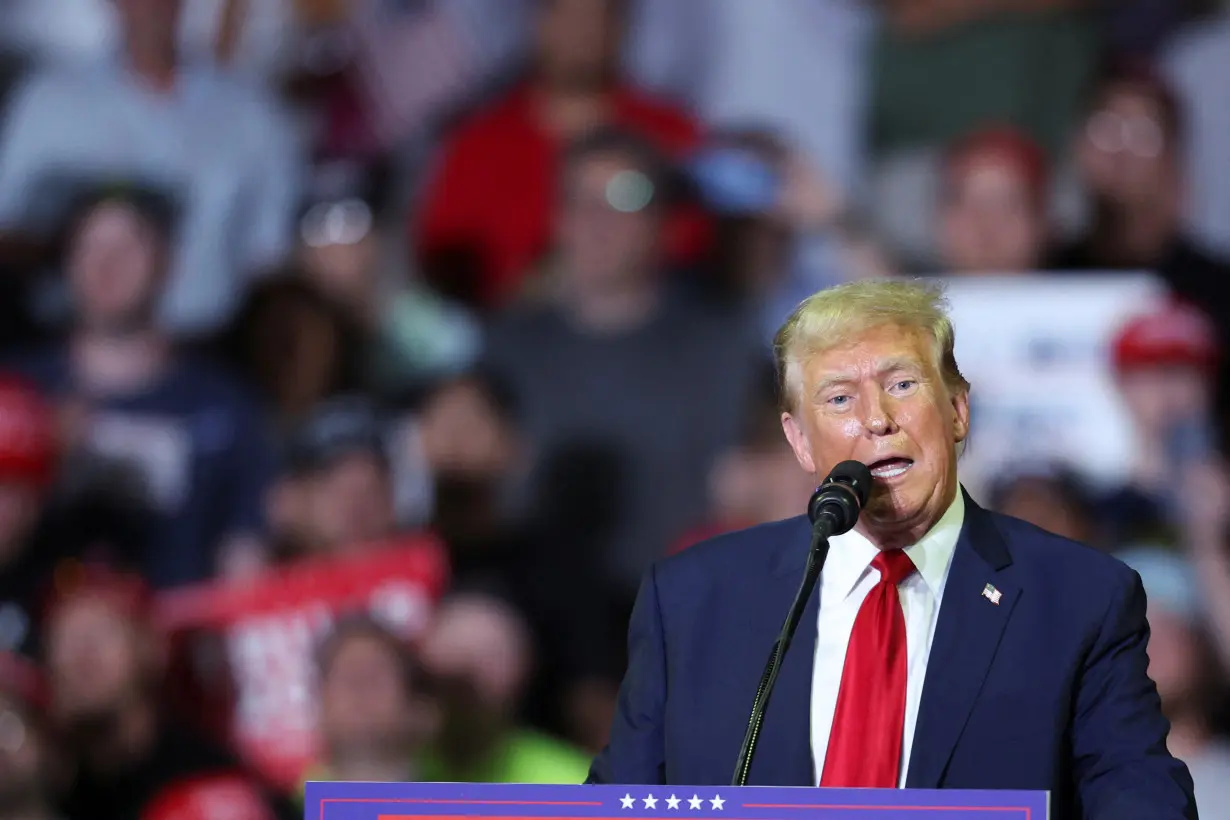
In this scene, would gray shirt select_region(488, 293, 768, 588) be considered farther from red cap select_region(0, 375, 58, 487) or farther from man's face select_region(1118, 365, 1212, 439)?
red cap select_region(0, 375, 58, 487)

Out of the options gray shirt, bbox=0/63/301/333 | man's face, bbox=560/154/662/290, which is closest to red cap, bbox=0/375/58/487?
gray shirt, bbox=0/63/301/333

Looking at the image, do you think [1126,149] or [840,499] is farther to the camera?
[1126,149]

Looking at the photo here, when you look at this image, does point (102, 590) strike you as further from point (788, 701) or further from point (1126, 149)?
point (788, 701)

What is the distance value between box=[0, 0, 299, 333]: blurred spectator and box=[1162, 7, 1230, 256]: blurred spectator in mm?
2782

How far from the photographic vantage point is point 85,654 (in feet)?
16.6

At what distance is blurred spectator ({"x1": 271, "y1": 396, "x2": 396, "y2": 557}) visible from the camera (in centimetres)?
533

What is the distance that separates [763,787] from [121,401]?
4.32 m

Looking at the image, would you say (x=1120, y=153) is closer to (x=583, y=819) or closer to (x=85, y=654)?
(x=85, y=654)

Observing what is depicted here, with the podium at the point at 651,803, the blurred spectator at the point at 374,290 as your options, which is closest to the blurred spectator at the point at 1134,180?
the blurred spectator at the point at 374,290

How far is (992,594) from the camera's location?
1837mm

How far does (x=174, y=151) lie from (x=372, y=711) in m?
2.17

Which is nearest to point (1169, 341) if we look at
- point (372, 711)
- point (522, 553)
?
point (522, 553)

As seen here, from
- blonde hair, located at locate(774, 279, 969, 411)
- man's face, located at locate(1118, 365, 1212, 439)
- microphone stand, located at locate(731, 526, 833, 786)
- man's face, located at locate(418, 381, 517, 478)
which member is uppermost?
blonde hair, located at locate(774, 279, 969, 411)

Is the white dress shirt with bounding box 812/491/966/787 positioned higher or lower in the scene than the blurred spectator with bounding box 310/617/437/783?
higher
